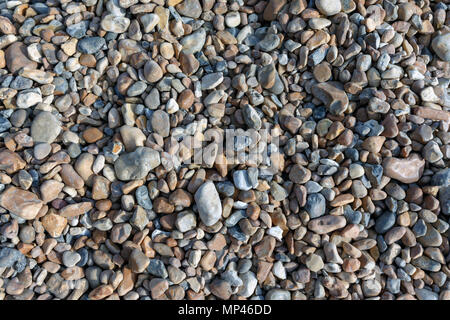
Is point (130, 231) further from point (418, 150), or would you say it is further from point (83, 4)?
point (418, 150)

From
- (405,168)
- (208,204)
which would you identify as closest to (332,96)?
(405,168)

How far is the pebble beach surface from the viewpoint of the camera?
1855mm

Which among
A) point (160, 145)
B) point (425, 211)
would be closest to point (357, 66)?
point (425, 211)

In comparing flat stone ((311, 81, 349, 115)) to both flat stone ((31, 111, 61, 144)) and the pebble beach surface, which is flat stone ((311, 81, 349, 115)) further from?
flat stone ((31, 111, 61, 144))

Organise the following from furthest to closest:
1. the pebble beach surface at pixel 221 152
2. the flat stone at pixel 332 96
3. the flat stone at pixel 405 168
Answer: the flat stone at pixel 332 96, the flat stone at pixel 405 168, the pebble beach surface at pixel 221 152

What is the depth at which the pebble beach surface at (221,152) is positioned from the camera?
186 cm

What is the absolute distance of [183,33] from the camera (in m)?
2.18

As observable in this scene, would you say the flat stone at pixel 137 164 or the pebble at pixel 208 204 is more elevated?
the flat stone at pixel 137 164

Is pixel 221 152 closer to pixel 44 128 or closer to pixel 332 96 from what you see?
pixel 332 96

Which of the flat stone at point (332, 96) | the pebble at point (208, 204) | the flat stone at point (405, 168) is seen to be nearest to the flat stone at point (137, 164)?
the pebble at point (208, 204)

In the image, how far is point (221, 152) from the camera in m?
1.96

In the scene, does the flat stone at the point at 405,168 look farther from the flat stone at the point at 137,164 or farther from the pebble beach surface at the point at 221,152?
the flat stone at the point at 137,164

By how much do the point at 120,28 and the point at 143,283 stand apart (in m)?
A: 1.31

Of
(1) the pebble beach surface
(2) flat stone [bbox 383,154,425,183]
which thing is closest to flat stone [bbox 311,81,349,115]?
(1) the pebble beach surface
